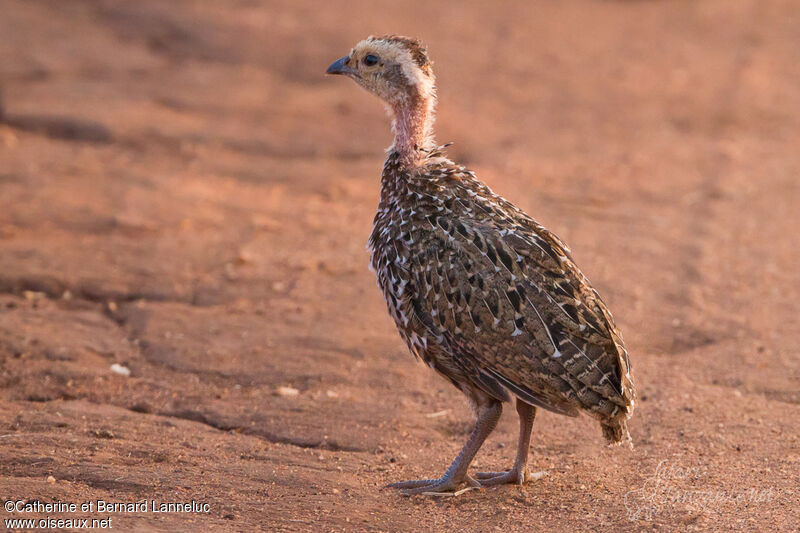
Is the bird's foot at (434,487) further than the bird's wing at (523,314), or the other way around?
the bird's foot at (434,487)

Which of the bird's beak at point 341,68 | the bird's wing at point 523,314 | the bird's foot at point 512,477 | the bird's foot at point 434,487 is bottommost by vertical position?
the bird's foot at point 434,487

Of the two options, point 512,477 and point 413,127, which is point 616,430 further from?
point 413,127

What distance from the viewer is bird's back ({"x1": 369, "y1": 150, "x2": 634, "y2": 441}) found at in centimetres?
540

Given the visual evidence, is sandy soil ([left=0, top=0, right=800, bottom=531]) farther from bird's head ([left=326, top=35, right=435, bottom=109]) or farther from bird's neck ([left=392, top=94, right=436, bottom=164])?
bird's head ([left=326, top=35, right=435, bottom=109])

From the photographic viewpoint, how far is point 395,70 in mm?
6711

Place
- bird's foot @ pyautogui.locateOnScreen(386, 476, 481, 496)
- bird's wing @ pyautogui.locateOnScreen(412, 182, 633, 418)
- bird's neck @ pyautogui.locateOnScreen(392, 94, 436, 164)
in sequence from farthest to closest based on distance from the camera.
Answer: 1. bird's neck @ pyautogui.locateOnScreen(392, 94, 436, 164)
2. bird's foot @ pyautogui.locateOnScreen(386, 476, 481, 496)
3. bird's wing @ pyautogui.locateOnScreen(412, 182, 633, 418)

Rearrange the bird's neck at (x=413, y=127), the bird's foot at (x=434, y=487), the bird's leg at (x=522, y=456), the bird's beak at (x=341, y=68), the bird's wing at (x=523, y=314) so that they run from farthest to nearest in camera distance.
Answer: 1. the bird's beak at (x=341, y=68)
2. the bird's neck at (x=413, y=127)
3. the bird's leg at (x=522, y=456)
4. the bird's foot at (x=434, y=487)
5. the bird's wing at (x=523, y=314)

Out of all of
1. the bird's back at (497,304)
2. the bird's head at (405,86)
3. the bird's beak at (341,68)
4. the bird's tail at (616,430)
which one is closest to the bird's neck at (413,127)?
the bird's head at (405,86)

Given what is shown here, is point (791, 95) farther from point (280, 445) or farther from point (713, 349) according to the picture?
point (280, 445)

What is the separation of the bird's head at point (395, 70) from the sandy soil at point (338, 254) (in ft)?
7.24

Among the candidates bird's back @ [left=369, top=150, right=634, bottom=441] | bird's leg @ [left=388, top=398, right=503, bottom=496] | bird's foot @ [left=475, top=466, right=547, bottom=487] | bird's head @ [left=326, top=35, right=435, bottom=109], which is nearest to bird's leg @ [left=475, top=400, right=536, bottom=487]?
bird's foot @ [left=475, top=466, right=547, bottom=487]

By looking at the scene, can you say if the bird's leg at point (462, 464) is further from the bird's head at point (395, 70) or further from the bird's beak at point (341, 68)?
the bird's beak at point (341, 68)

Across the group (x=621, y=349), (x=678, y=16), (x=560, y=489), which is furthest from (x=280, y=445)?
(x=678, y=16)

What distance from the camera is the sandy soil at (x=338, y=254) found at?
586cm
